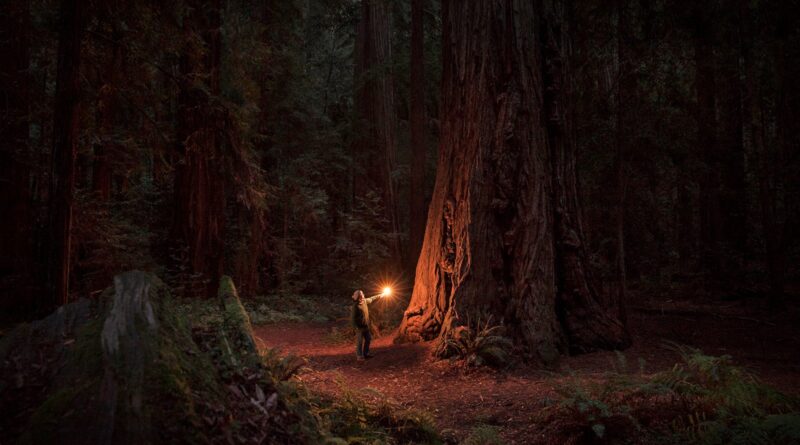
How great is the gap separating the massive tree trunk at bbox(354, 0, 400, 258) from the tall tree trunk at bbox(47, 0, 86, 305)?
34.8 ft

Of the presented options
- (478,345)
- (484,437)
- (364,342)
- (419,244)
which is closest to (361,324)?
(364,342)

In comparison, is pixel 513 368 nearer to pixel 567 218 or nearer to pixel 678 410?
pixel 678 410

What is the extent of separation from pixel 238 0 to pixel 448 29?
28.1 ft

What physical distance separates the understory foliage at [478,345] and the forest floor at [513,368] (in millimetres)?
154

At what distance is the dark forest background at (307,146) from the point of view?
8.09 m

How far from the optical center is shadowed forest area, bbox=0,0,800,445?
270 cm

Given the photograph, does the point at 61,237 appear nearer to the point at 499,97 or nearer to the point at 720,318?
the point at 499,97

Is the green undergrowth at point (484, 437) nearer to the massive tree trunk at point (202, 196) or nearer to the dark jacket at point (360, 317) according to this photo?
the dark jacket at point (360, 317)

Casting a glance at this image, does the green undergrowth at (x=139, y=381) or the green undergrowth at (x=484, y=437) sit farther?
the green undergrowth at (x=484, y=437)

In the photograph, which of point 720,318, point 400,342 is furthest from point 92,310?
point 720,318

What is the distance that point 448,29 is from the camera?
827 centimetres

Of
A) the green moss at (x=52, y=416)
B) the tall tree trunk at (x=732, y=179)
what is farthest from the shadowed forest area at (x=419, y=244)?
the tall tree trunk at (x=732, y=179)

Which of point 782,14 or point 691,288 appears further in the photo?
point 691,288

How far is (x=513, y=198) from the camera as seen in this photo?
24.1 feet
